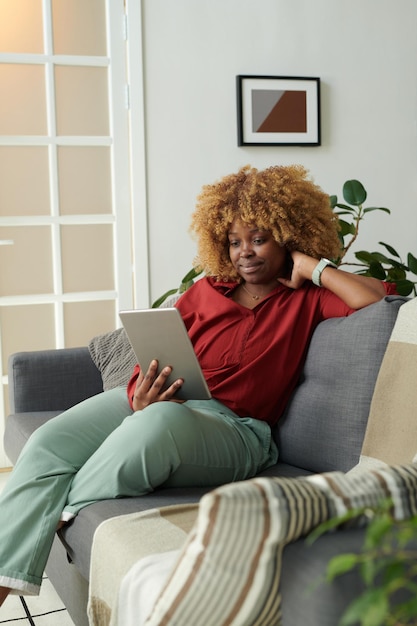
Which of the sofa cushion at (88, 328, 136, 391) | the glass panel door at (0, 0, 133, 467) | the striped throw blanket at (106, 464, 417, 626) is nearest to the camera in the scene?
the striped throw blanket at (106, 464, 417, 626)

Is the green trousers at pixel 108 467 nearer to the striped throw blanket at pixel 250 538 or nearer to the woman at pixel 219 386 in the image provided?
the woman at pixel 219 386

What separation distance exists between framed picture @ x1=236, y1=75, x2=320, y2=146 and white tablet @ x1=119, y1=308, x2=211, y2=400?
205cm

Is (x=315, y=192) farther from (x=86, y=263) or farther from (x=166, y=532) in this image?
(x=86, y=263)

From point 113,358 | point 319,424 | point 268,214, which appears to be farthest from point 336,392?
point 113,358

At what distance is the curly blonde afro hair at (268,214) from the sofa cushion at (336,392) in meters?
0.29

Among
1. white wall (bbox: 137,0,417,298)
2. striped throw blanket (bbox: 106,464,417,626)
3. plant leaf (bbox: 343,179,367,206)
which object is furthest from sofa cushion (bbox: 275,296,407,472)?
white wall (bbox: 137,0,417,298)

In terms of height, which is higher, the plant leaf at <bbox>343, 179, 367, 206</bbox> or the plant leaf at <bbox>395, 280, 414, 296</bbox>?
the plant leaf at <bbox>343, 179, 367, 206</bbox>

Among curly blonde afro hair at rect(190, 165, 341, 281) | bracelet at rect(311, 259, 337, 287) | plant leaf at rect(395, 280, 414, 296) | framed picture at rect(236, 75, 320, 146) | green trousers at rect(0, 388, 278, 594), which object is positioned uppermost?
framed picture at rect(236, 75, 320, 146)

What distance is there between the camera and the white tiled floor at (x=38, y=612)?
87.1 inches

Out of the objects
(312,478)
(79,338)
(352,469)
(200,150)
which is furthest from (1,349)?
(312,478)

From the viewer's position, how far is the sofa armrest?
2904mm

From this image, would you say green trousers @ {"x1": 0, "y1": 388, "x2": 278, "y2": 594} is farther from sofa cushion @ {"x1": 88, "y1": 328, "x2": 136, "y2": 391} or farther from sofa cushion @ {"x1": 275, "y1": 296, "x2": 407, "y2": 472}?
sofa cushion @ {"x1": 88, "y1": 328, "x2": 136, "y2": 391}

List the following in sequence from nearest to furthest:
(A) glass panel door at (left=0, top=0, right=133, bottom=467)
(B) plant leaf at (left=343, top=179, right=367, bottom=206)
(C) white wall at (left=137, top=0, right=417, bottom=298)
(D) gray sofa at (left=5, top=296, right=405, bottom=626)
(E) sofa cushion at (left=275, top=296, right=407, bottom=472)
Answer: (D) gray sofa at (left=5, top=296, right=405, bottom=626), (E) sofa cushion at (left=275, top=296, right=407, bottom=472), (B) plant leaf at (left=343, top=179, right=367, bottom=206), (A) glass panel door at (left=0, top=0, right=133, bottom=467), (C) white wall at (left=137, top=0, right=417, bottom=298)

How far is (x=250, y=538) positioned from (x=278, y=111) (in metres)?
3.33
